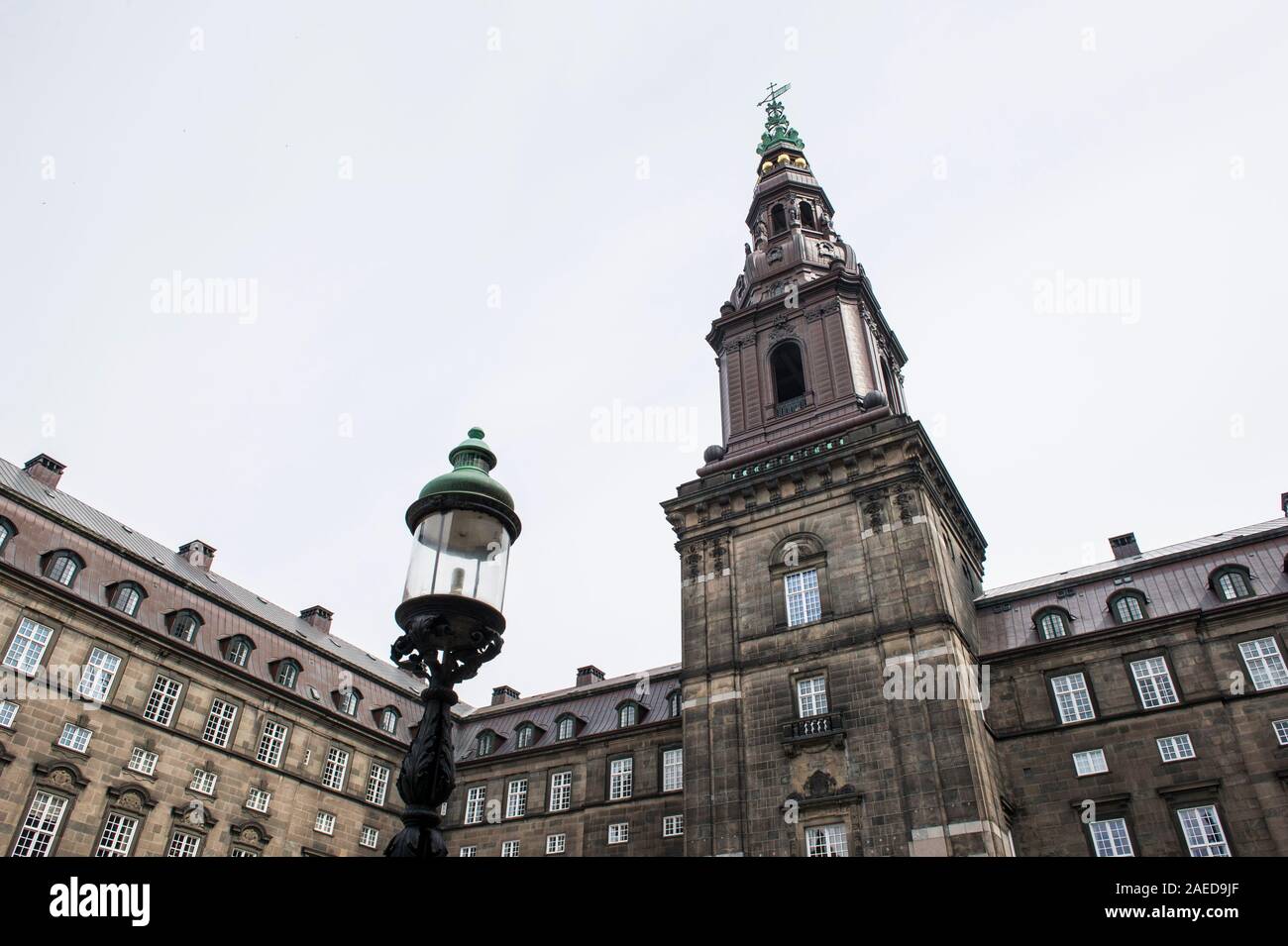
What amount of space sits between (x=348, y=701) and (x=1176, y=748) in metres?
38.0

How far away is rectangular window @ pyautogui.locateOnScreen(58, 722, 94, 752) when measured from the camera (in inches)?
1268

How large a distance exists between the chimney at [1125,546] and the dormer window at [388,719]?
39814 mm

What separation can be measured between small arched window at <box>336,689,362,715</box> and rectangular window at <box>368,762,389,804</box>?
9.95 feet

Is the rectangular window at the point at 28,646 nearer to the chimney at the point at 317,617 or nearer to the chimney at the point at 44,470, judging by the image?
the chimney at the point at 44,470

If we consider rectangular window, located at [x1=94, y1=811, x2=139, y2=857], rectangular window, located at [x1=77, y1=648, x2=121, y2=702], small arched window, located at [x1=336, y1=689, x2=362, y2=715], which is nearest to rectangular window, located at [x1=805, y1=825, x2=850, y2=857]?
rectangular window, located at [x1=94, y1=811, x2=139, y2=857]

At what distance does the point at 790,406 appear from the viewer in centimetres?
4122

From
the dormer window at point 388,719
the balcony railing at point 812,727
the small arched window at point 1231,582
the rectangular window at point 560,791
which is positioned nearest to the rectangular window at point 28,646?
the dormer window at point 388,719

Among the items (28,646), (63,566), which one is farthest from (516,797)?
(63,566)

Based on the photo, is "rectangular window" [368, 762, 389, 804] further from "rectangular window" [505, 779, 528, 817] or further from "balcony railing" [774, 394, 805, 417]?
"balcony railing" [774, 394, 805, 417]

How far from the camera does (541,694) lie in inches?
2152

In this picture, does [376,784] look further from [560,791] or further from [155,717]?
[155,717]
